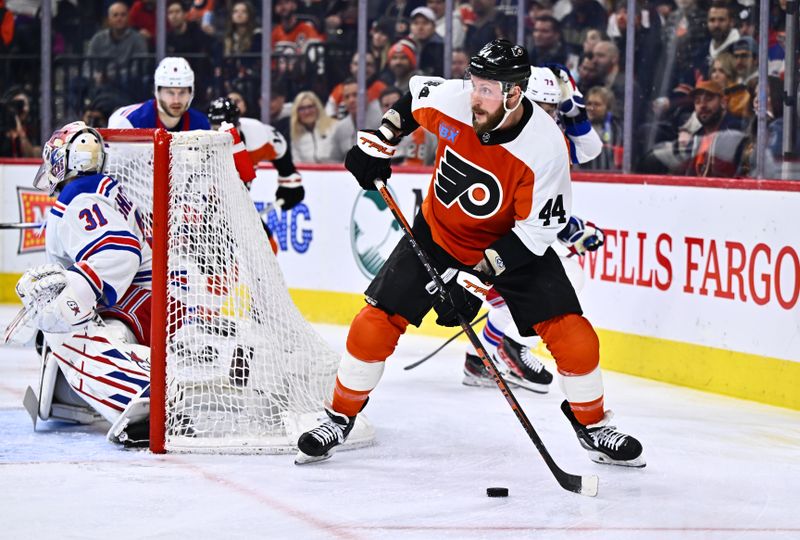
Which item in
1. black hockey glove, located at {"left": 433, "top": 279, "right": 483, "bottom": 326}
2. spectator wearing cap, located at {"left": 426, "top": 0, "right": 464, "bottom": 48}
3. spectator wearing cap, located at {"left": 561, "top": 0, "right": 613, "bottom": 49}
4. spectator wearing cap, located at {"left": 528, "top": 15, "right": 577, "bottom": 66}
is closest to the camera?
black hockey glove, located at {"left": 433, "top": 279, "right": 483, "bottom": 326}

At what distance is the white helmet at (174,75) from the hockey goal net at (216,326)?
3.39 feet

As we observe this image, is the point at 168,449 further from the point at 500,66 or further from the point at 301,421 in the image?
the point at 500,66

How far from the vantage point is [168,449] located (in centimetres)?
354

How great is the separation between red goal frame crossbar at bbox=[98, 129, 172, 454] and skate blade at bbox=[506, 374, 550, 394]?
5.59 feet

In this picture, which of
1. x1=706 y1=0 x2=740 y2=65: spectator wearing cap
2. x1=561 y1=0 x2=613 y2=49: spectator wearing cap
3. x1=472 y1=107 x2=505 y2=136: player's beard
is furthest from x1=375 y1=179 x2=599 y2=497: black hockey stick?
x1=561 y1=0 x2=613 y2=49: spectator wearing cap

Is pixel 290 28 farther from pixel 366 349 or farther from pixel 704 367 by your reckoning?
pixel 366 349

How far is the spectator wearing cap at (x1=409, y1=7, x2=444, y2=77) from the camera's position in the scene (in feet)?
22.4

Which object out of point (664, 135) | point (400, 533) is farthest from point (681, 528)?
point (664, 135)

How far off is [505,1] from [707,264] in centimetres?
222

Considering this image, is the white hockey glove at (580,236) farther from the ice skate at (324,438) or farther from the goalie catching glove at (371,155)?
the ice skate at (324,438)

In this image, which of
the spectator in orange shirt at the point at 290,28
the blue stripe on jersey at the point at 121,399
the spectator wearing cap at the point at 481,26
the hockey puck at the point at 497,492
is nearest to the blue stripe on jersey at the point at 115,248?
the blue stripe on jersey at the point at 121,399

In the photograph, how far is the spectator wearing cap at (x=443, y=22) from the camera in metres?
6.71

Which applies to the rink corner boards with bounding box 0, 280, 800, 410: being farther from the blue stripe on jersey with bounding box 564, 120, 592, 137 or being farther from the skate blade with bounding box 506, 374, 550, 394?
the blue stripe on jersey with bounding box 564, 120, 592, 137

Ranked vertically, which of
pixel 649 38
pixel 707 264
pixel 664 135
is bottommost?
pixel 707 264
